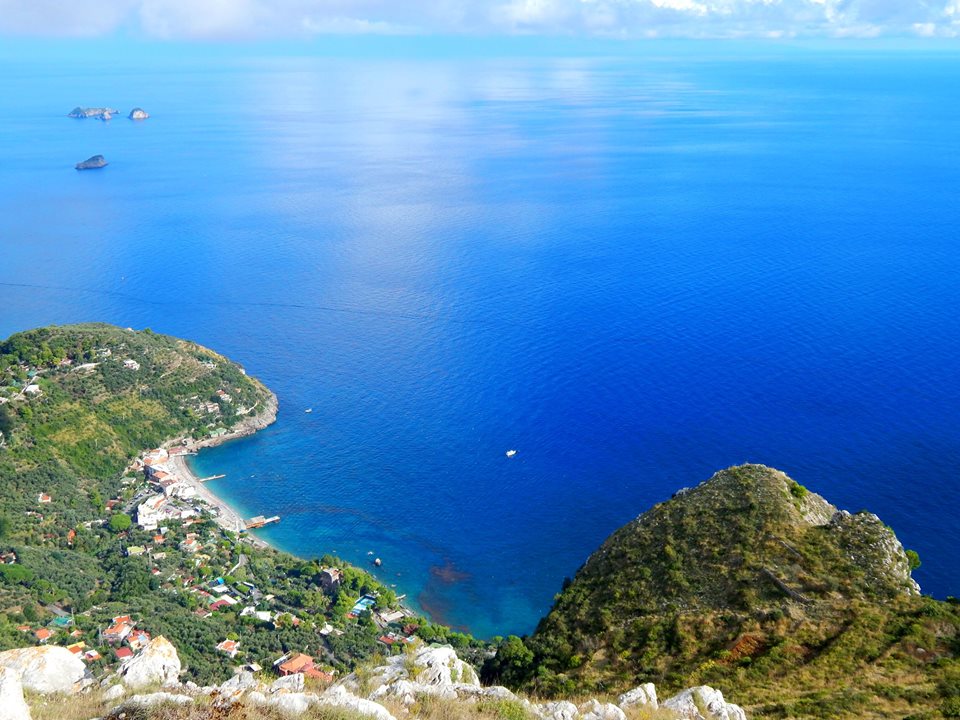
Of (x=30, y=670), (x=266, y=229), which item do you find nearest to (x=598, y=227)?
(x=266, y=229)

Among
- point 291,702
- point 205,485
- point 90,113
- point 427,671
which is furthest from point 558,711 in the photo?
point 90,113

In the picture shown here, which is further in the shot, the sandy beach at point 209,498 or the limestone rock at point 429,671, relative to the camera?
the sandy beach at point 209,498

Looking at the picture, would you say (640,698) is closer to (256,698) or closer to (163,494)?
(256,698)

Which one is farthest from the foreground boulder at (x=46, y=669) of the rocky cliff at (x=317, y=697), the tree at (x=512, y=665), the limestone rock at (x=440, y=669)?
the tree at (x=512, y=665)

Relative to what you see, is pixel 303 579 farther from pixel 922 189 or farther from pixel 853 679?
pixel 922 189

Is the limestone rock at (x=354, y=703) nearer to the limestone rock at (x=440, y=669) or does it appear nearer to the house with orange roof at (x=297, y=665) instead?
the limestone rock at (x=440, y=669)
